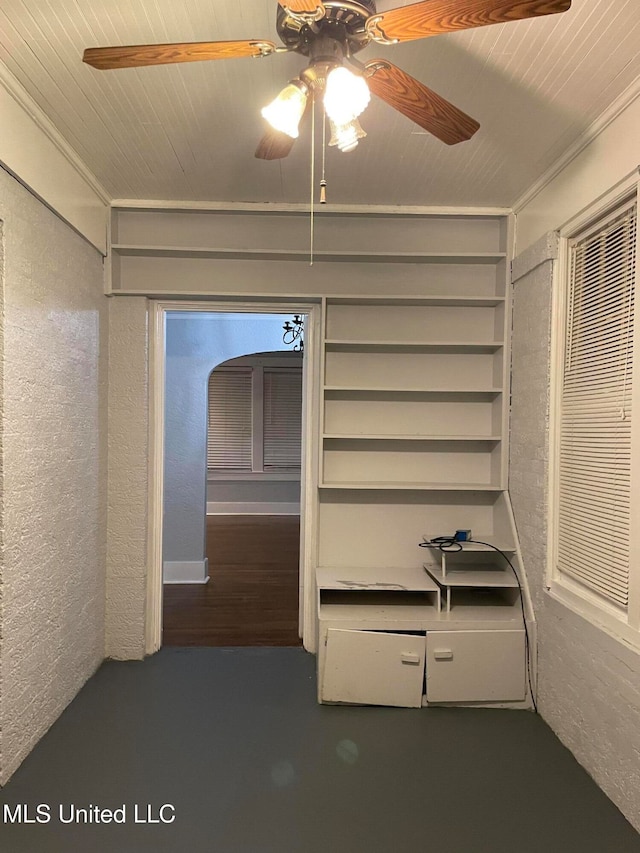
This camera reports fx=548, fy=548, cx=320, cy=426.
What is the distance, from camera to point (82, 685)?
2760 millimetres

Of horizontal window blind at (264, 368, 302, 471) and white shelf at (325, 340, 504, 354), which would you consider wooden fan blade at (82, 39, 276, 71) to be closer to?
white shelf at (325, 340, 504, 354)

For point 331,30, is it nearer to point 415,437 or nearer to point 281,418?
point 415,437

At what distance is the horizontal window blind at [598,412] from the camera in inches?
80.7

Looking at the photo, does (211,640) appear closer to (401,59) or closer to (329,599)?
(329,599)

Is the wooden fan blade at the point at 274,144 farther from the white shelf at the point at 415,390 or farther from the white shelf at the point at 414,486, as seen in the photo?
the white shelf at the point at 414,486

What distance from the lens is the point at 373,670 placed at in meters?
2.64

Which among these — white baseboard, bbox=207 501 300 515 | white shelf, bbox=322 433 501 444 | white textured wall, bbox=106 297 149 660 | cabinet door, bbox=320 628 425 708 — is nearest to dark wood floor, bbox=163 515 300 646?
white textured wall, bbox=106 297 149 660

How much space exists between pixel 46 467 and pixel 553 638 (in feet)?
7.78

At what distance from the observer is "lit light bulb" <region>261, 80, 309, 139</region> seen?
1.38 m

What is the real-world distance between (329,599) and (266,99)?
2.39 meters

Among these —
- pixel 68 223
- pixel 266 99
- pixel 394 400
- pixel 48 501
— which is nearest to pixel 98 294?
pixel 68 223

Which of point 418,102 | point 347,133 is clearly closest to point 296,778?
point 347,133

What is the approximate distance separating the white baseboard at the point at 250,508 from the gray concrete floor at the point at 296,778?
5540 mm

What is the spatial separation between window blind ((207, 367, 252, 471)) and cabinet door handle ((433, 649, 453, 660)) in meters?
6.08
